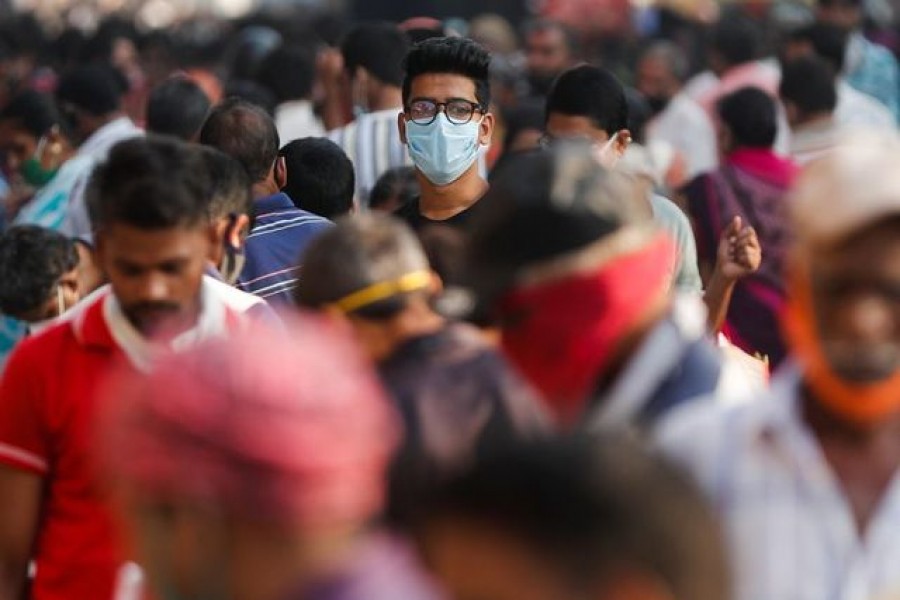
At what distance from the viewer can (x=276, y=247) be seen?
6867 millimetres

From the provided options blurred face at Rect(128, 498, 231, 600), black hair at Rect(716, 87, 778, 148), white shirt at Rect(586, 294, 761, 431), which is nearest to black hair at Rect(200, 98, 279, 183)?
black hair at Rect(716, 87, 778, 148)

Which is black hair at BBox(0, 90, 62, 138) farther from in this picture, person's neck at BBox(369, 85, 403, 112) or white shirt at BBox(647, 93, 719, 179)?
white shirt at BBox(647, 93, 719, 179)

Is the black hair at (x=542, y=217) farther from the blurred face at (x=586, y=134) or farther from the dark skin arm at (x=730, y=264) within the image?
the blurred face at (x=586, y=134)

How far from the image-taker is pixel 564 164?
3889mm

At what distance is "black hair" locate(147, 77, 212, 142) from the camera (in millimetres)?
9688

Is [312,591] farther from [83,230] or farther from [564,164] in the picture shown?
[83,230]

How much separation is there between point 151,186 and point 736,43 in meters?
9.86

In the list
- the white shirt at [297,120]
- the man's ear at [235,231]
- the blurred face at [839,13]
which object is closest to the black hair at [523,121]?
the white shirt at [297,120]

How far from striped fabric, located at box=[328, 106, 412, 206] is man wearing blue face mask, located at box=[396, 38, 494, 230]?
1.21 m

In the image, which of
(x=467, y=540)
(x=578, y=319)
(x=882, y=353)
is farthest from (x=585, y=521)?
(x=578, y=319)

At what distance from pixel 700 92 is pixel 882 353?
475 inches

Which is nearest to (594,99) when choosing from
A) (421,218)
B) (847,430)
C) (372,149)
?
(421,218)

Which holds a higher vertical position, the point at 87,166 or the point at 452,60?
the point at 452,60

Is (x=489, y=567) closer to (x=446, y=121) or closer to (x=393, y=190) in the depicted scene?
(x=446, y=121)
